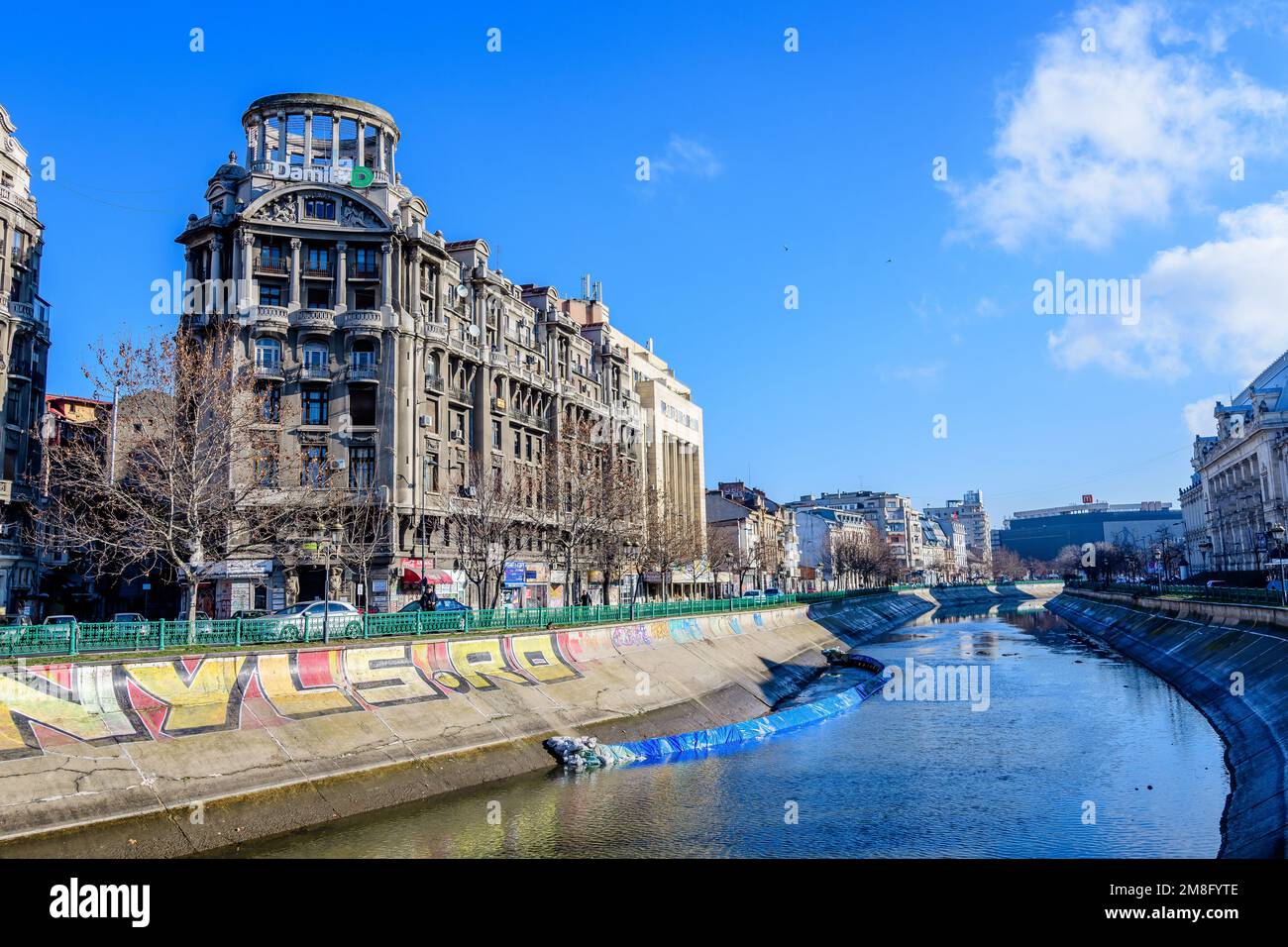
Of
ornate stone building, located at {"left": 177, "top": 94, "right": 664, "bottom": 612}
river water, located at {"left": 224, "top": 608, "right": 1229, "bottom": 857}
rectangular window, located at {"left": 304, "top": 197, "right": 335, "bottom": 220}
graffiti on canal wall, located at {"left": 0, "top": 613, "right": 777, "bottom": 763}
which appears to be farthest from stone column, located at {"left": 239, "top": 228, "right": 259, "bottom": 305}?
river water, located at {"left": 224, "top": 608, "right": 1229, "bottom": 857}

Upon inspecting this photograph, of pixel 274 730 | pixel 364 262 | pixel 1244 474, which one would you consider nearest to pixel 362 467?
pixel 364 262

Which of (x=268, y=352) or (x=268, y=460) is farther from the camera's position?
(x=268, y=352)

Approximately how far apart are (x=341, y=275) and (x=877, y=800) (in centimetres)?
5041

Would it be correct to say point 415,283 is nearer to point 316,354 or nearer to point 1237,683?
point 316,354

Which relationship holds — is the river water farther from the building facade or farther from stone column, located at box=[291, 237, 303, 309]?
the building facade

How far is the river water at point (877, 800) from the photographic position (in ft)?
75.5

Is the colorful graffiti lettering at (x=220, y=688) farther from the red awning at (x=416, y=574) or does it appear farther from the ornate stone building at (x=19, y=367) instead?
the ornate stone building at (x=19, y=367)

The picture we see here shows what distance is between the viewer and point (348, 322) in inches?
2381

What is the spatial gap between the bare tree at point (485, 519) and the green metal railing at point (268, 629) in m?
8.71

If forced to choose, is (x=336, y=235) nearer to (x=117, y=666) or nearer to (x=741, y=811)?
(x=117, y=666)

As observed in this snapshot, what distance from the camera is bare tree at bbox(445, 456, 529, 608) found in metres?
56.6

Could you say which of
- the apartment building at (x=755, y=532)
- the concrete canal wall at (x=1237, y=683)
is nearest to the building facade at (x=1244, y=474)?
the concrete canal wall at (x=1237, y=683)

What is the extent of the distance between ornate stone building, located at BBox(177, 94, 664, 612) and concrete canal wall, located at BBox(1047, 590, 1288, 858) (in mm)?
45346

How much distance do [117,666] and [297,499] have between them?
24257 mm
